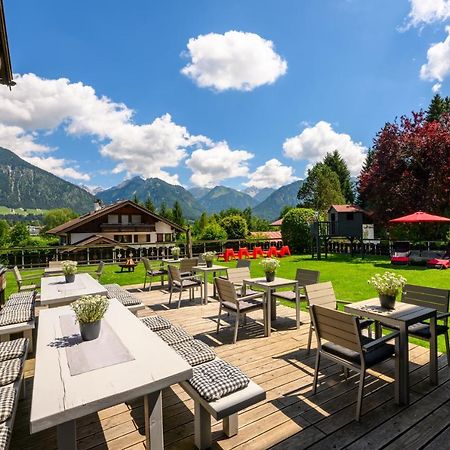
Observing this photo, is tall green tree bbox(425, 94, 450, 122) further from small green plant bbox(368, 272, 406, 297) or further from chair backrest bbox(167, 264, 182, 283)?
small green plant bbox(368, 272, 406, 297)

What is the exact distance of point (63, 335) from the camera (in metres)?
2.55

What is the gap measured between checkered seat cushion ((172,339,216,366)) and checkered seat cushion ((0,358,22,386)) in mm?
1292

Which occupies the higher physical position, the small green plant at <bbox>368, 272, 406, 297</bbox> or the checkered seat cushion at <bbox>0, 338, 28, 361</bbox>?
the small green plant at <bbox>368, 272, 406, 297</bbox>

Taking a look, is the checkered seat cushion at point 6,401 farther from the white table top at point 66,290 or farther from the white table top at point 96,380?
the white table top at point 66,290

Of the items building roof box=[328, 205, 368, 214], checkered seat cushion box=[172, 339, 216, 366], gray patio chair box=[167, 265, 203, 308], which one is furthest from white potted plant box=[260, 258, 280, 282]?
building roof box=[328, 205, 368, 214]

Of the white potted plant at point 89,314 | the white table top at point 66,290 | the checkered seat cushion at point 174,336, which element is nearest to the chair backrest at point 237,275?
the white table top at point 66,290

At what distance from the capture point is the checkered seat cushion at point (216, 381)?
6.68 ft

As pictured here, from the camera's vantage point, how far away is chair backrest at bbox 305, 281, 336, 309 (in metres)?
3.73

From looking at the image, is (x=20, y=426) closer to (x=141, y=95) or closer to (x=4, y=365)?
(x=4, y=365)

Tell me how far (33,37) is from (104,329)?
9916mm

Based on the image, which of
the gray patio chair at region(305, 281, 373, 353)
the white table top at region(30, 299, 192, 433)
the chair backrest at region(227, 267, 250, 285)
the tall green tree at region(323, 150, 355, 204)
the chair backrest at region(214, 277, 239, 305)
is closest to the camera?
the white table top at region(30, 299, 192, 433)

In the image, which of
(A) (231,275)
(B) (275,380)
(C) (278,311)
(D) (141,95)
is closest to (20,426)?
(B) (275,380)

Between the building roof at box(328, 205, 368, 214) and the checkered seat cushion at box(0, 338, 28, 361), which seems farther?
the building roof at box(328, 205, 368, 214)

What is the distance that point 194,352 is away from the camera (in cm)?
264
